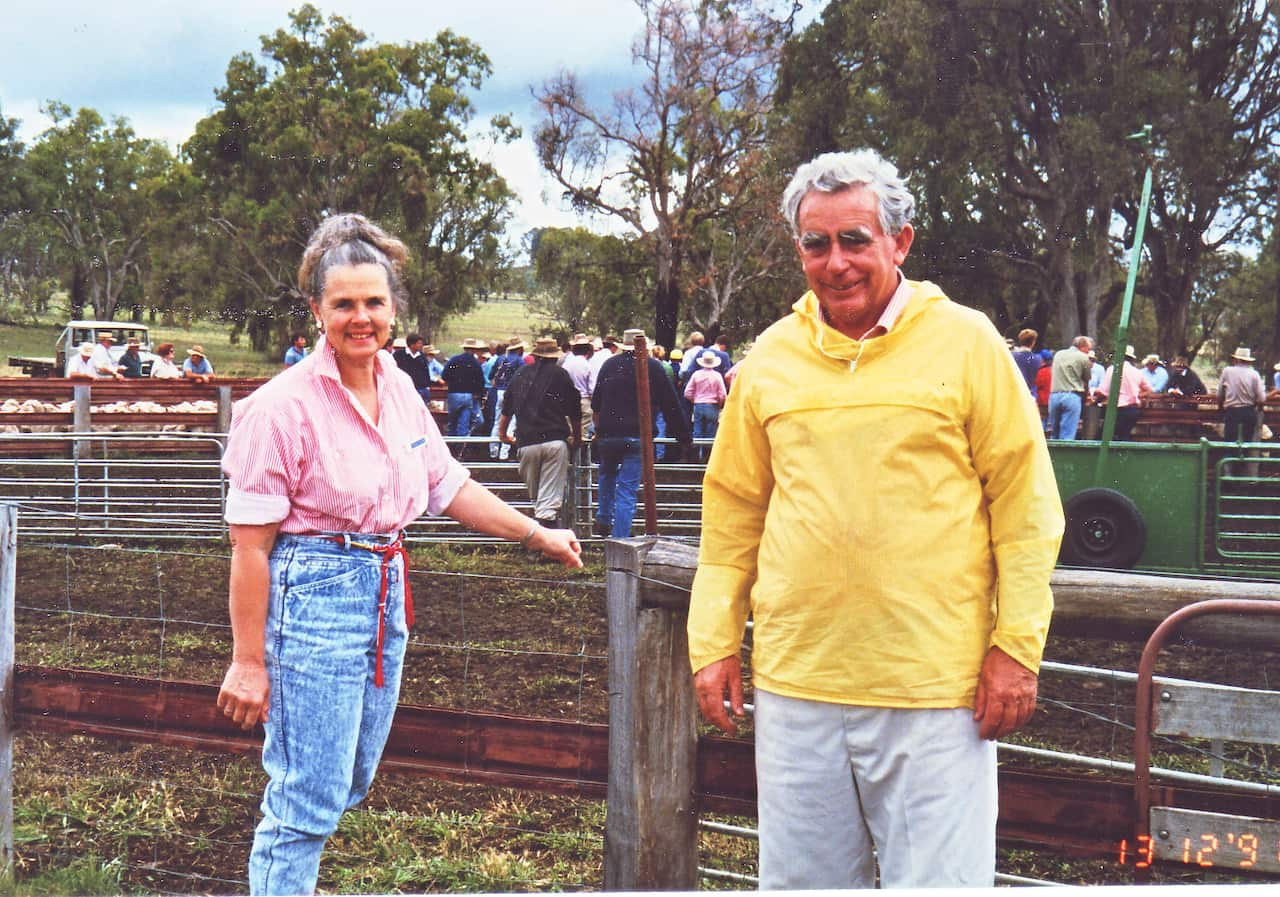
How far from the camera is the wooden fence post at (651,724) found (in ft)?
10.1

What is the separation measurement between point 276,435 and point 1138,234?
8114 millimetres

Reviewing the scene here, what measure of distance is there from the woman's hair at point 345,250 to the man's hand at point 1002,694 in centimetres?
141

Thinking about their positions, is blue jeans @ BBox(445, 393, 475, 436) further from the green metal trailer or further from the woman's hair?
the woman's hair

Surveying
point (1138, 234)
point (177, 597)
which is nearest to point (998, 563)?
point (177, 597)

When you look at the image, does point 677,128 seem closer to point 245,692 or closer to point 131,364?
point 131,364

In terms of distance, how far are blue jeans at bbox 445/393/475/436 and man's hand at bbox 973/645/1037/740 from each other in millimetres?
14542

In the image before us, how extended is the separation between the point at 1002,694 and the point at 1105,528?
313 inches

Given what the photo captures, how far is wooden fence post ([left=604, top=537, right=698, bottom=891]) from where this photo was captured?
3.09 metres

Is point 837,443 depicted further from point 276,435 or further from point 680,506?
point 680,506

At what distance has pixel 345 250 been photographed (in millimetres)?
2738

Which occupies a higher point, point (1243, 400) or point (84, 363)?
point (84, 363)

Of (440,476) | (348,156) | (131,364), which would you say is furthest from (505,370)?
(348,156)

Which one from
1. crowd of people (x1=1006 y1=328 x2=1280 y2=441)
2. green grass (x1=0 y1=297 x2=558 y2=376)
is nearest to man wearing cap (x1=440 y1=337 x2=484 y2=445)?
crowd of people (x1=1006 y1=328 x2=1280 y2=441)

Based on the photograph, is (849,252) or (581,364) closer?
(849,252)
